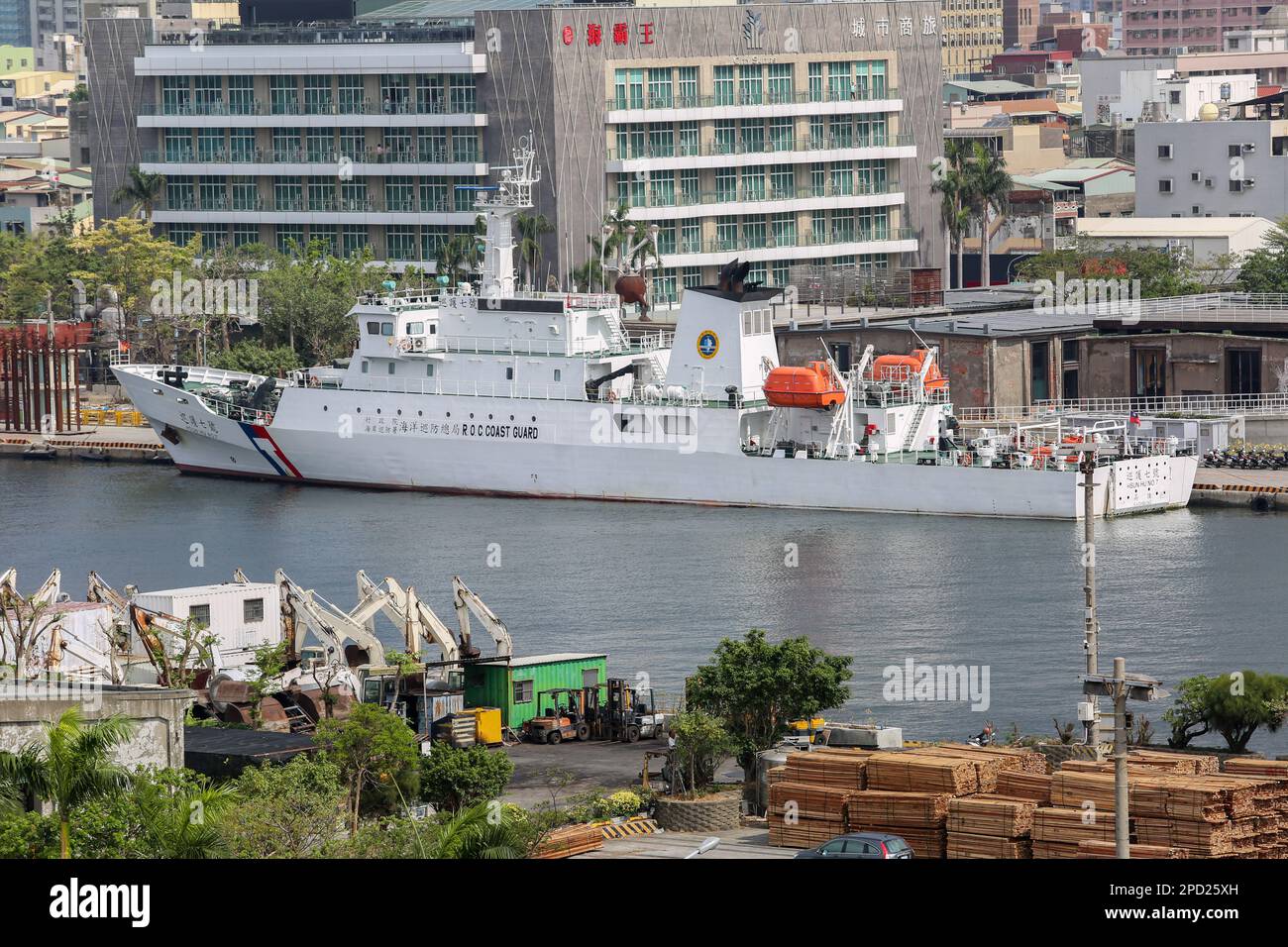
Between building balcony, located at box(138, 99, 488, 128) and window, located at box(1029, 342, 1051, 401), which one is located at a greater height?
building balcony, located at box(138, 99, 488, 128)

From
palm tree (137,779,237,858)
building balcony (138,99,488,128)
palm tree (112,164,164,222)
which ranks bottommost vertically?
palm tree (137,779,237,858)

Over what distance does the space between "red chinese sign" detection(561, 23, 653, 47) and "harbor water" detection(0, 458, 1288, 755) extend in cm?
2714

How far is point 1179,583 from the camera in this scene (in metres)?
47.6

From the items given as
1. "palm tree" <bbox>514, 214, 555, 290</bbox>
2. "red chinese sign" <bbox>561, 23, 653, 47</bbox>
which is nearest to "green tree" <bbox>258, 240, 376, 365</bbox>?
"palm tree" <bbox>514, 214, 555, 290</bbox>

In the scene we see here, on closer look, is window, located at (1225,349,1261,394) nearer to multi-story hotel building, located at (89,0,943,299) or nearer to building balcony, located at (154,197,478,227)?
multi-story hotel building, located at (89,0,943,299)

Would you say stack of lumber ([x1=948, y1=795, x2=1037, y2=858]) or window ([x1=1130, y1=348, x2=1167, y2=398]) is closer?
stack of lumber ([x1=948, y1=795, x2=1037, y2=858])

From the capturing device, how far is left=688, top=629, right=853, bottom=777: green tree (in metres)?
30.6

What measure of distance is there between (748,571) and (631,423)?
12535mm

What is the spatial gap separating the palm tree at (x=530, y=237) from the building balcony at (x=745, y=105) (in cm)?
527

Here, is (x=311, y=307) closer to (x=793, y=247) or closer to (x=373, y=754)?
(x=793, y=247)

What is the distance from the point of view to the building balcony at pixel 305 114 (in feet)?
296
